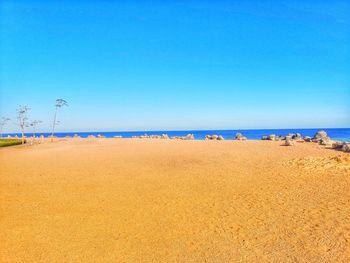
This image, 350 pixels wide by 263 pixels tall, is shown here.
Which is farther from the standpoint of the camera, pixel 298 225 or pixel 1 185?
pixel 1 185

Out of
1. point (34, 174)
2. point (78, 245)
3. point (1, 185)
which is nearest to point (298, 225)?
point (78, 245)

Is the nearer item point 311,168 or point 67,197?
point 67,197

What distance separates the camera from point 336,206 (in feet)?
30.6

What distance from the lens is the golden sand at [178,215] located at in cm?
643

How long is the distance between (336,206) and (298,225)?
94.7 inches

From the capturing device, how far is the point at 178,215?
8758 millimetres

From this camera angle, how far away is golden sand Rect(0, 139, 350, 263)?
6.43m

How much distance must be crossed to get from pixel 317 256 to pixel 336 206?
12.7ft

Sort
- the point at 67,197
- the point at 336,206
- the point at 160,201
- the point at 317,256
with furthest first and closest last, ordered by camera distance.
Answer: the point at 67,197, the point at 160,201, the point at 336,206, the point at 317,256

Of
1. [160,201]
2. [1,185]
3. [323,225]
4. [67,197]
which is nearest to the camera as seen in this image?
[323,225]

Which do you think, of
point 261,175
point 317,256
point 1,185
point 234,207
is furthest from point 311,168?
point 1,185

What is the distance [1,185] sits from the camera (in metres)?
13.1

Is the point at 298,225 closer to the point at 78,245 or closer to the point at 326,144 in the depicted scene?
the point at 78,245

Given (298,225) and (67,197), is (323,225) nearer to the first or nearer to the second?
(298,225)
